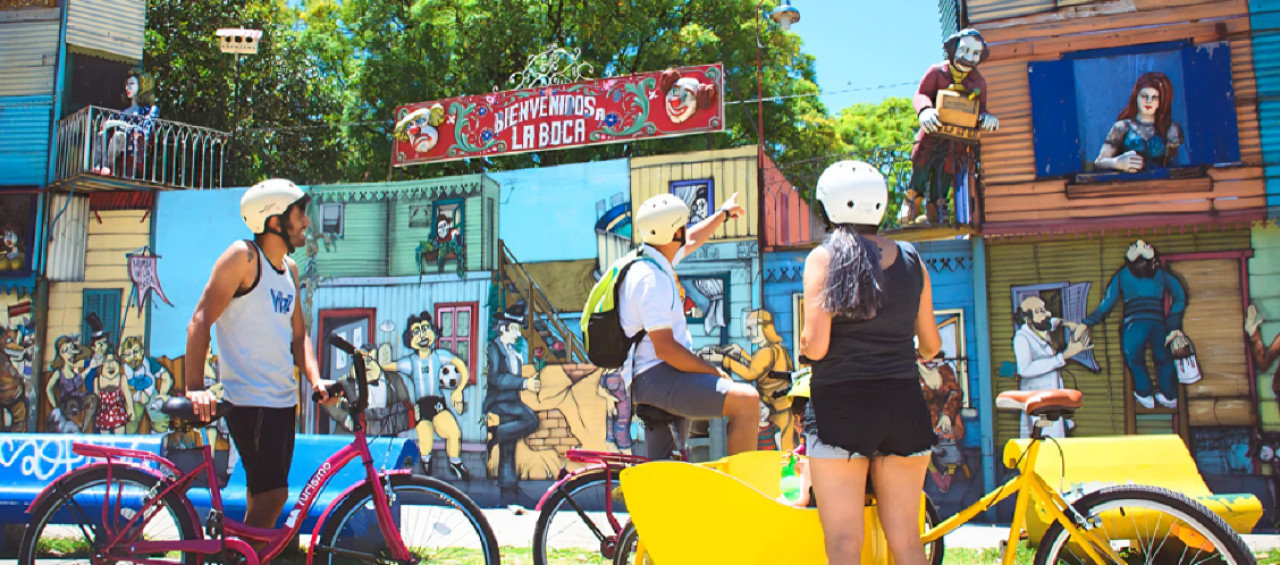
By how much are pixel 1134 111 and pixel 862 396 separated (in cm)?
894

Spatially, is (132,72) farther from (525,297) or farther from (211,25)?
(525,297)

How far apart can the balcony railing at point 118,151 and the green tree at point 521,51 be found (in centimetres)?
616

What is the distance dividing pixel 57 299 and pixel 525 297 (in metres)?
7.31

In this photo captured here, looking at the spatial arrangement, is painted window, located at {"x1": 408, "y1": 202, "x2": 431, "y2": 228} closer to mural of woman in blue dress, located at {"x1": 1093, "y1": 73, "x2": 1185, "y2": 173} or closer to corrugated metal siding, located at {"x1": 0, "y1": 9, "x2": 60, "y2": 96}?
corrugated metal siding, located at {"x1": 0, "y1": 9, "x2": 60, "y2": 96}

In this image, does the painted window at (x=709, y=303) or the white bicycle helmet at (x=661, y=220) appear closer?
the white bicycle helmet at (x=661, y=220)

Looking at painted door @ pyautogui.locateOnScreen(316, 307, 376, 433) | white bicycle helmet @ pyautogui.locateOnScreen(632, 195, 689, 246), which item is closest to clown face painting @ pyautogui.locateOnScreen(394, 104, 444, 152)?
painted door @ pyautogui.locateOnScreen(316, 307, 376, 433)

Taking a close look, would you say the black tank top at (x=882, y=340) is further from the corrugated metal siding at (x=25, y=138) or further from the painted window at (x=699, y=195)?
the corrugated metal siding at (x=25, y=138)

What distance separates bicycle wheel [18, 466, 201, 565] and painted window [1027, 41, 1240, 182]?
31.7 feet

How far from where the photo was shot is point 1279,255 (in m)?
9.77

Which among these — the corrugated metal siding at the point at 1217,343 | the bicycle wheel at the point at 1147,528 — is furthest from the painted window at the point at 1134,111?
the bicycle wheel at the point at 1147,528

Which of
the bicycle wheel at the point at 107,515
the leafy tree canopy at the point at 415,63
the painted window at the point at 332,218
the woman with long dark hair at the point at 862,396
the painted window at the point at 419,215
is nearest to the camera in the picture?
the woman with long dark hair at the point at 862,396

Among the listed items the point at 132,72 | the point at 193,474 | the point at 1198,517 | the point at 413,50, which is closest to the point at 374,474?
the point at 193,474

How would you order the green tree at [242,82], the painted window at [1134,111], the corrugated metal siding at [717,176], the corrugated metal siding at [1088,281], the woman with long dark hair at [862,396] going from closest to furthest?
the woman with long dark hair at [862,396] → the corrugated metal siding at [1088,281] → the painted window at [1134,111] → the corrugated metal siding at [717,176] → the green tree at [242,82]

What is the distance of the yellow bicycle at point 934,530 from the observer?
3.51m
